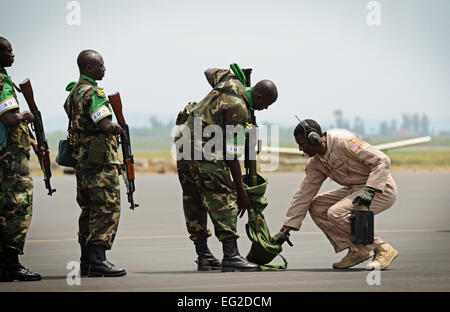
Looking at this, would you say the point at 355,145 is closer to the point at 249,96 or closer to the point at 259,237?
the point at 249,96

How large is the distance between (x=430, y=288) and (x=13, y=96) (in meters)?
4.25

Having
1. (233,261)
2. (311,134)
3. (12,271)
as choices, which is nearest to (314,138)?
(311,134)

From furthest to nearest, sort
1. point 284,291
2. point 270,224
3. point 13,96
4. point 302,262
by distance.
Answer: point 270,224
point 302,262
point 13,96
point 284,291

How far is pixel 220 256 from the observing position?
1088 centimetres

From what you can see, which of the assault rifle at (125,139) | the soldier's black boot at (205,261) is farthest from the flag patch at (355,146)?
the assault rifle at (125,139)

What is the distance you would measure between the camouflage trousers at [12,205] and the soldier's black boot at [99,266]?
2.34 feet

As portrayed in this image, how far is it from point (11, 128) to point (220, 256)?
3412 mm

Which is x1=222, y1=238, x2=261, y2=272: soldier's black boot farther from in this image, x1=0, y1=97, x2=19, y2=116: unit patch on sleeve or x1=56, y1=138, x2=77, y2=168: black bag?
x1=0, y1=97, x2=19, y2=116: unit patch on sleeve

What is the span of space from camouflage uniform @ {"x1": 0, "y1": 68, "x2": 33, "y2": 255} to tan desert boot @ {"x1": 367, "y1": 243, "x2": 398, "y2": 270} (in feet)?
11.6

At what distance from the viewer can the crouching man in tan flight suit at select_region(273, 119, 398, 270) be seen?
9266 mm

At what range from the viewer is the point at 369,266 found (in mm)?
9180

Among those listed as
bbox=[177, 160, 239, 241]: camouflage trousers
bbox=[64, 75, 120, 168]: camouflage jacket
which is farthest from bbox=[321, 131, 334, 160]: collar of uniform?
bbox=[64, 75, 120, 168]: camouflage jacket
